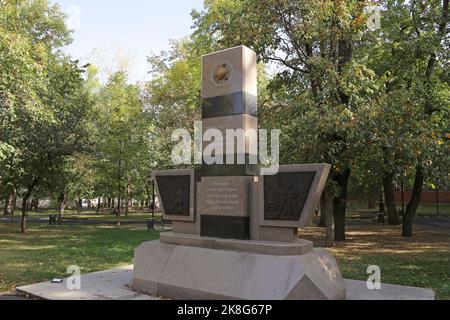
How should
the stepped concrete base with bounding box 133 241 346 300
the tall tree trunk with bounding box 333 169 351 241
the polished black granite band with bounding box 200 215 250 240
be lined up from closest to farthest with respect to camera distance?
the stepped concrete base with bounding box 133 241 346 300 → the polished black granite band with bounding box 200 215 250 240 → the tall tree trunk with bounding box 333 169 351 241

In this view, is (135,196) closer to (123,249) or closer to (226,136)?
(123,249)

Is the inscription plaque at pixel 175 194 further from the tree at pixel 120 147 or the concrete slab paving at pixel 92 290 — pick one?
the tree at pixel 120 147

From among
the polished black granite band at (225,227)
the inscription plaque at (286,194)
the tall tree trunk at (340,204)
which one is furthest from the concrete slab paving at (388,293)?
the tall tree trunk at (340,204)

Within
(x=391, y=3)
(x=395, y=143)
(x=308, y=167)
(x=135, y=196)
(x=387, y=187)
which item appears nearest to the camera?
(x=308, y=167)

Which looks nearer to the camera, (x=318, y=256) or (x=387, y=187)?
(x=318, y=256)

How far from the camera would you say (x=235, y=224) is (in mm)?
8258

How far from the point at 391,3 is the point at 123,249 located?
1717 cm

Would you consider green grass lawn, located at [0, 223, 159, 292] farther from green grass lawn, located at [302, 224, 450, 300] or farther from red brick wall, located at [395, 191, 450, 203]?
red brick wall, located at [395, 191, 450, 203]

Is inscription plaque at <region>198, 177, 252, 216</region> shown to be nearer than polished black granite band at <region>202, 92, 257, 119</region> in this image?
Yes

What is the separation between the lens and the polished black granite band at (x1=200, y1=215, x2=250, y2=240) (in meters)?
8.12

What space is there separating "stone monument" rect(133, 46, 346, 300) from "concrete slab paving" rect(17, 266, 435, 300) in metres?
0.43

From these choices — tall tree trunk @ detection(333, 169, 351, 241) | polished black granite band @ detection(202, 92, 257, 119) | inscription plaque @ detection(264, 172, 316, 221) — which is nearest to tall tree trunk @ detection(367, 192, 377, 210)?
tall tree trunk @ detection(333, 169, 351, 241)
